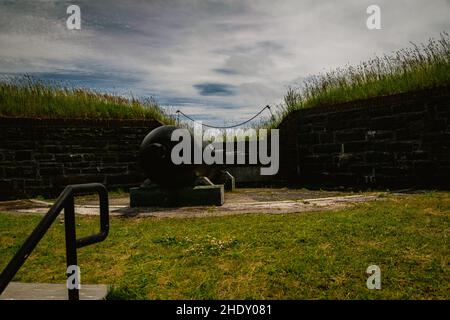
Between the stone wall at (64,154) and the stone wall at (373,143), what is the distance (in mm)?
4752

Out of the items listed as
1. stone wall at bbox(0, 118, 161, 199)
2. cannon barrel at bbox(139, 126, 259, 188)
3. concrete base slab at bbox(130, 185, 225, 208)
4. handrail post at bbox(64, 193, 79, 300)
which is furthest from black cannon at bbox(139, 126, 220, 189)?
handrail post at bbox(64, 193, 79, 300)

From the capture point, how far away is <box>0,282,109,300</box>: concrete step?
Answer: 2738mm

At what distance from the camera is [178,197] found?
23.9 ft

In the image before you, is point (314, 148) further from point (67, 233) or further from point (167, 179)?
point (67, 233)

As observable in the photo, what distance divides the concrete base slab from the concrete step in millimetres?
4135

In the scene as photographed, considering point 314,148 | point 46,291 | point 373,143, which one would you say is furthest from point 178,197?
point 373,143

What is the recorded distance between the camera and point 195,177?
25.0ft

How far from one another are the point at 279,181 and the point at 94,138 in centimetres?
575

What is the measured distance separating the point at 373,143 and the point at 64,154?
27.8 ft

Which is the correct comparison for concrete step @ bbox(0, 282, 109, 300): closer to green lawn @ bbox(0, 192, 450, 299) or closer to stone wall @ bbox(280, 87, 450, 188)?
green lawn @ bbox(0, 192, 450, 299)

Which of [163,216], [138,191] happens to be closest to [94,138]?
[138,191]

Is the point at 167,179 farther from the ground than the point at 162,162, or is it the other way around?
the point at 162,162

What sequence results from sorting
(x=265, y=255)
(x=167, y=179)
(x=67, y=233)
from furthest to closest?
(x=167, y=179) → (x=265, y=255) → (x=67, y=233)
